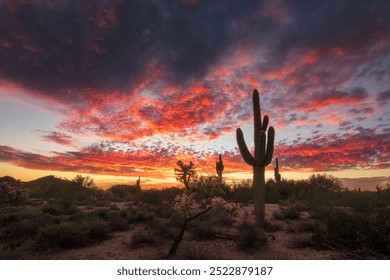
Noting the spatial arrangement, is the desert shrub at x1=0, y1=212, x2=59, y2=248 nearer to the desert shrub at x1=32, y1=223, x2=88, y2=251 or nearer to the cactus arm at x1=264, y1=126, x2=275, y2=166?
the desert shrub at x1=32, y1=223, x2=88, y2=251

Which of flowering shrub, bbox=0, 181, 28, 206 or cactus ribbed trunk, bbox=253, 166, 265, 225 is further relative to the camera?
flowering shrub, bbox=0, 181, 28, 206

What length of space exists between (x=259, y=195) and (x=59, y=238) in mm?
7424

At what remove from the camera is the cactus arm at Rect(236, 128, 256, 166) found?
10.8 meters

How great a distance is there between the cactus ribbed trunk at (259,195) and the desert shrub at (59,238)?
6484 millimetres

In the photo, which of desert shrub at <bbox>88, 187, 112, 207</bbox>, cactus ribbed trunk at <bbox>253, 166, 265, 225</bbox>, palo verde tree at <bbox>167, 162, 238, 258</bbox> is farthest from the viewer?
desert shrub at <bbox>88, 187, 112, 207</bbox>

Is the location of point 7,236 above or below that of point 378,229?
below

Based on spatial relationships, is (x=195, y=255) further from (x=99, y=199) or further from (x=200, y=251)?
(x=99, y=199)

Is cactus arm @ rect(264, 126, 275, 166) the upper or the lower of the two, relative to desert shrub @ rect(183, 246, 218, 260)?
upper

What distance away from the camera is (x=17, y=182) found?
1708cm

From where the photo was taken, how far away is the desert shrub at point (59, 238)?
692 cm

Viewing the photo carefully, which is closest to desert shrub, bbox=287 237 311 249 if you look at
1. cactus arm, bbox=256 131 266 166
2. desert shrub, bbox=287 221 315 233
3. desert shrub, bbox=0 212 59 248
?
desert shrub, bbox=287 221 315 233
